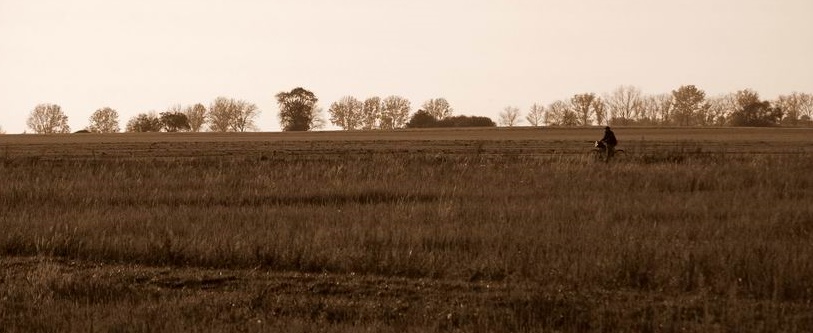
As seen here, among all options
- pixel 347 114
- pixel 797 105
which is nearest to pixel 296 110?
pixel 347 114

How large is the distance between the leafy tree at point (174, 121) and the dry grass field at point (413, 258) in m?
129

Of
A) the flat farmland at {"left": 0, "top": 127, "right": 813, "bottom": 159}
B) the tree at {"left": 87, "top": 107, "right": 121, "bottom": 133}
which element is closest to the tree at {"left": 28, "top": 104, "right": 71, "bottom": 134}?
the tree at {"left": 87, "top": 107, "right": 121, "bottom": 133}

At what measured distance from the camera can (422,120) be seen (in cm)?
14900

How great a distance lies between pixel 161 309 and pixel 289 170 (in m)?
15.4

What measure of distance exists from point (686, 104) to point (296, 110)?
73.0 m

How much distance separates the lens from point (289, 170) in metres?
23.7

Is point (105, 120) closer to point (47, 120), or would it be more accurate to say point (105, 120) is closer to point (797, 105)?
point (47, 120)

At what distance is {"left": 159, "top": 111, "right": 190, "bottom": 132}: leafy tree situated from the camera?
476 feet

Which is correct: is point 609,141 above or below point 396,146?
above

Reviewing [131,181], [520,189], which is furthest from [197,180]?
[520,189]

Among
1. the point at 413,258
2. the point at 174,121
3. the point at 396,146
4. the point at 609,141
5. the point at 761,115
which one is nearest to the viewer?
the point at 413,258

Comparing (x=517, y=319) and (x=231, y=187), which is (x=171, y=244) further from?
(x=231, y=187)

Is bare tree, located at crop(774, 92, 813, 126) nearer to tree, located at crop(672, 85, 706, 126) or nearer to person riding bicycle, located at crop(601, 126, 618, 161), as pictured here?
Result: tree, located at crop(672, 85, 706, 126)

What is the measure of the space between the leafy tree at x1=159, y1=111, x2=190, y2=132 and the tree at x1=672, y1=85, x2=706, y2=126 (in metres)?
90.3
